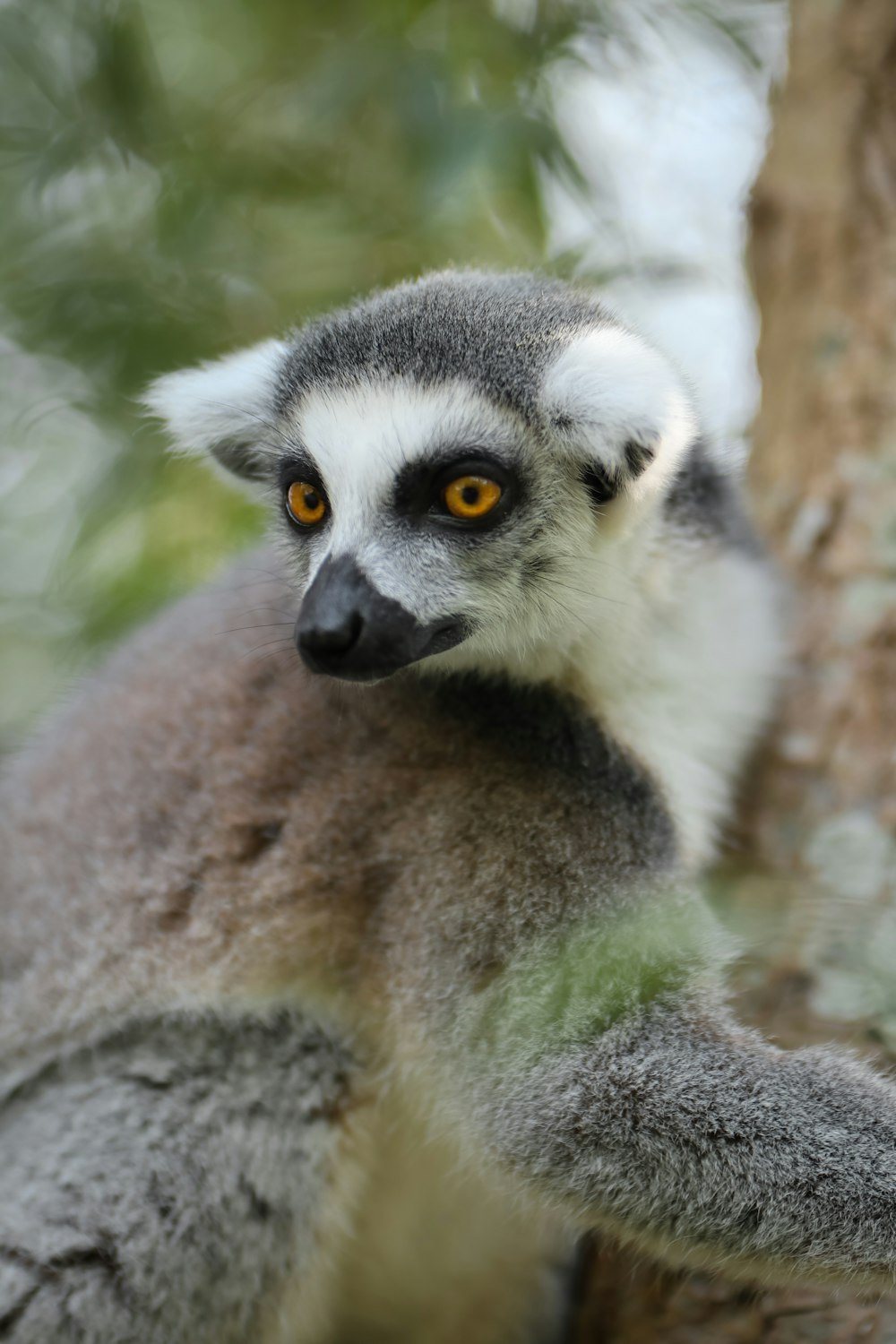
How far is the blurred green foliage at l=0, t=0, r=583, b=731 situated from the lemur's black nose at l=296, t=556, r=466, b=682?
1390 mm

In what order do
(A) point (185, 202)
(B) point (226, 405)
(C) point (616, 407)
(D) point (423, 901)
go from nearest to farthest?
1. (C) point (616, 407)
2. (D) point (423, 901)
3. (B) point (226, 405)
4. (A) point (185, 202)

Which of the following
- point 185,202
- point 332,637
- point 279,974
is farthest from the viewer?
point 185,202

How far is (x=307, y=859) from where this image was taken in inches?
124

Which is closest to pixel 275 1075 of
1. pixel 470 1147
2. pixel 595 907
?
pixel 470 1147

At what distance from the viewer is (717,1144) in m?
2.60

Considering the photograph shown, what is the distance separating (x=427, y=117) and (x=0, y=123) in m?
1.29

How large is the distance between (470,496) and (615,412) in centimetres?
40

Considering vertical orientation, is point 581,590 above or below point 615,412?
below

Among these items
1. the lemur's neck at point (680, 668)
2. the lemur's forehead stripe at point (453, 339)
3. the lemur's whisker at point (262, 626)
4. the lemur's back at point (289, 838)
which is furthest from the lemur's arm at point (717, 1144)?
the lemur's forehead stripe at point (453, 339)

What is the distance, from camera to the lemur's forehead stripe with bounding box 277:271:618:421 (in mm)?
2818

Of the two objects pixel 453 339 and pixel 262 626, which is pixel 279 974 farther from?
pixel 453 339

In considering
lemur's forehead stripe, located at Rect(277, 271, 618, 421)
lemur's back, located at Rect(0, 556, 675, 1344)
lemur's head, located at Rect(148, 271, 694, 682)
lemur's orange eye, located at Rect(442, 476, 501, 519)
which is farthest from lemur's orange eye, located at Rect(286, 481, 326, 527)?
lemur's back, located at Rect(0, 556, 675, 1344)

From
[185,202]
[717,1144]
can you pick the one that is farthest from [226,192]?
[717,1144]

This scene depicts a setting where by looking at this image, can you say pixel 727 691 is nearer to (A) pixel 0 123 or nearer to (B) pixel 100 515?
(B) pixel 100 515
